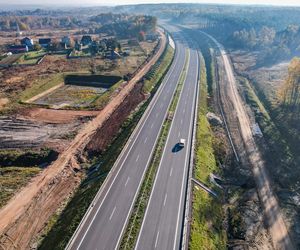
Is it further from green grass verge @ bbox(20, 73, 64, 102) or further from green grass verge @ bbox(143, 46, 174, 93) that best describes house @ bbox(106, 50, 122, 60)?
green grass verge @ bbox(20, 73, 64, 102)

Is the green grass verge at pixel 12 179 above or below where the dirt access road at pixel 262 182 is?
above

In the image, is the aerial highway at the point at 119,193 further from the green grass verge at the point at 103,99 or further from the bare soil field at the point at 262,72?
the bare soil field at the point at 262,72

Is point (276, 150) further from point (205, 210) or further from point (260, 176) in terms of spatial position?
point (205, 210)

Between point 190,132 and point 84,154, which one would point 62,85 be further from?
point 190,132

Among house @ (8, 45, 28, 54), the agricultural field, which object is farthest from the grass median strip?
house @ (8, 45, 28, 54)

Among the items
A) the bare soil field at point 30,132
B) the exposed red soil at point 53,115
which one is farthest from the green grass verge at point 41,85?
the bare soil field at point 30,132

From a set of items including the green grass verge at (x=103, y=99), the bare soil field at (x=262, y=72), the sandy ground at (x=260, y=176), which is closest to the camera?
the sandy ground at (x=260, y=176)
